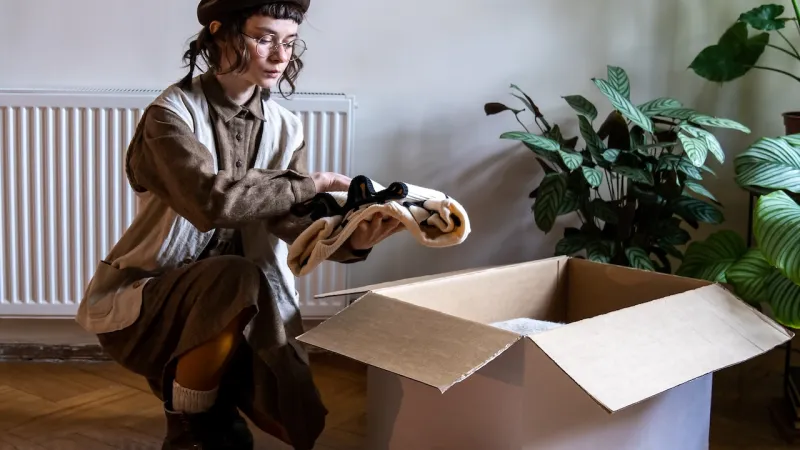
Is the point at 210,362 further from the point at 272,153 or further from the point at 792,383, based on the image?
the point at 792,383

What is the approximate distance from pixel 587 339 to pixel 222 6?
30.0 inches

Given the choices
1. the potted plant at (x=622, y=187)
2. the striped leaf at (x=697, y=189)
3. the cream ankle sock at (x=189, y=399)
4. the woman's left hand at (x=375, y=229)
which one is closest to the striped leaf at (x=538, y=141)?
the potted plant at (x=622, y=187)

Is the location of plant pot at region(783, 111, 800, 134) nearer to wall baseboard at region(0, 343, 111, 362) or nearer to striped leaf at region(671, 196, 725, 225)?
striped leaf at region(671, 196, 725, 225)

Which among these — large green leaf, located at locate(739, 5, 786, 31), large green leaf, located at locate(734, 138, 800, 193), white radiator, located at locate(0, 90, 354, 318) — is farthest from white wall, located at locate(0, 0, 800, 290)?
large green leaf, located at locate(734, 138, 800, 193)

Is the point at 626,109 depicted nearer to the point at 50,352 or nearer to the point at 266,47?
the point at 266,47

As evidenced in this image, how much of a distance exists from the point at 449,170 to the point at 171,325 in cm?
104

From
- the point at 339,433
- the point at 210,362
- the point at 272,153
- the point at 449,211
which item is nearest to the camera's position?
the point at 449,211

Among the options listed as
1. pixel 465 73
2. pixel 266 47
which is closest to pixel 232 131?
pixel 266 47

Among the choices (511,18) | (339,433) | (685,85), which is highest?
(511,18)

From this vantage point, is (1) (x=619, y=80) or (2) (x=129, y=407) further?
(1) (x=619, y=80)

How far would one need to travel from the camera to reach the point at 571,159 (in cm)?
184

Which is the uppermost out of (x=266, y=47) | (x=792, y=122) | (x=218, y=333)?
(x=266, y=47)

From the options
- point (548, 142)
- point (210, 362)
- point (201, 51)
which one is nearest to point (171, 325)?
point (210, 362)

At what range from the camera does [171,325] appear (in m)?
1.38
